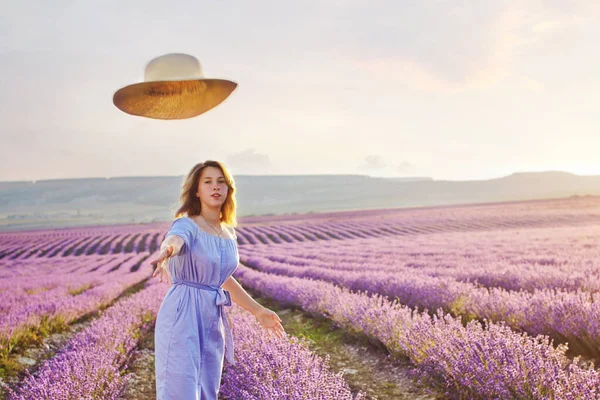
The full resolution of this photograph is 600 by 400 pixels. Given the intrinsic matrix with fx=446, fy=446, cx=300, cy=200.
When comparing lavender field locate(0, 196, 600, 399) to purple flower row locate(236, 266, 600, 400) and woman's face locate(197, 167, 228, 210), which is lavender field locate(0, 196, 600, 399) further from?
woman's face locate(197, 167, 228, 210)

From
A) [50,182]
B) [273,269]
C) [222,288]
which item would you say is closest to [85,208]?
[50,182]

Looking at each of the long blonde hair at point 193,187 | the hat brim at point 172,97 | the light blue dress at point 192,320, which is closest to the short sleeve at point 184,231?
the light blue dress at point 192,320

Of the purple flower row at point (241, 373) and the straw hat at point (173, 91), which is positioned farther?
the purple flower row at point (241, 373)

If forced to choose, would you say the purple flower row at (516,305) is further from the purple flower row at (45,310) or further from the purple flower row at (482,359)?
the purple flower row at (45,310)

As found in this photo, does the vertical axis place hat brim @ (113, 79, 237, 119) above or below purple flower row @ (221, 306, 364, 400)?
above

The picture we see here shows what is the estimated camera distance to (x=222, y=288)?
7.70ft

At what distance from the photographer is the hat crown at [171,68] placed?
1.94 meters

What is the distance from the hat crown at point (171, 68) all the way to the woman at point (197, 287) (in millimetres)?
483

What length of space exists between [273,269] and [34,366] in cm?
748

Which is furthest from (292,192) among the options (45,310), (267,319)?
(267,319)

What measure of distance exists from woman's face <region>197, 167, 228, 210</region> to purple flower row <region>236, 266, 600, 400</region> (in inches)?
70.2

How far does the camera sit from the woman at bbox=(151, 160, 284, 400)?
1956 millimetres

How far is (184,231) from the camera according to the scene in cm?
200

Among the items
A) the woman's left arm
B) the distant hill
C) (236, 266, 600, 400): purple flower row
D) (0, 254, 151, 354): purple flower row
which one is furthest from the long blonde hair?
the distant hill
